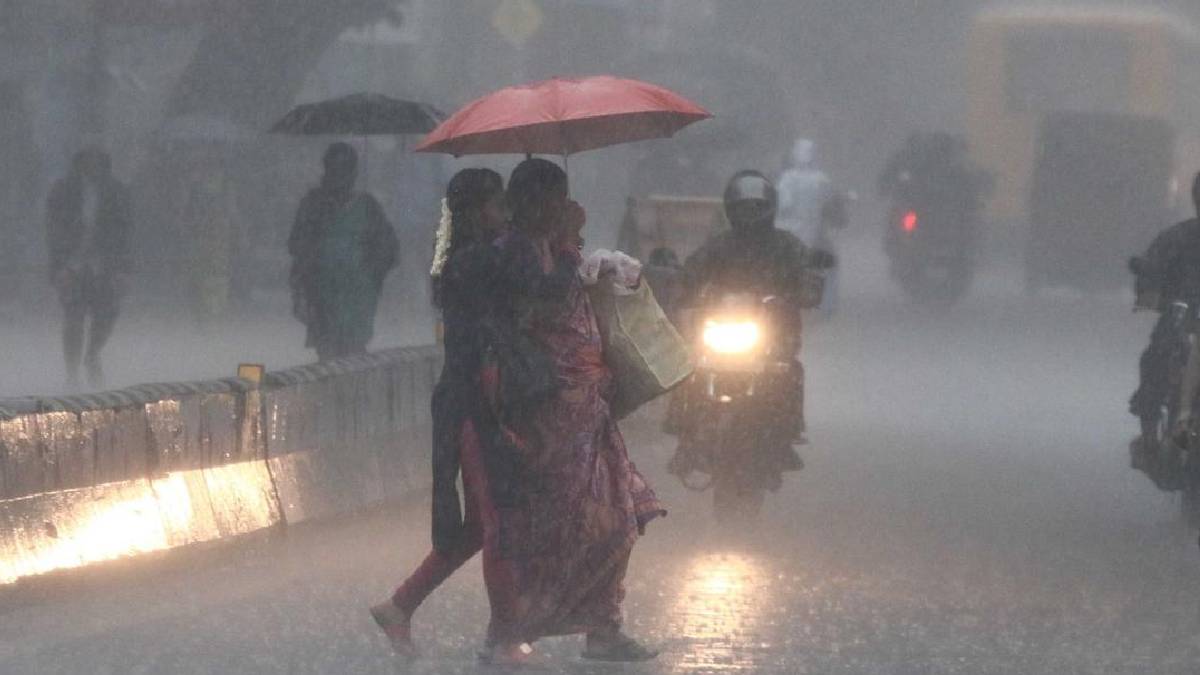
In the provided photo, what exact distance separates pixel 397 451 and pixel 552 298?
4464 millimetres

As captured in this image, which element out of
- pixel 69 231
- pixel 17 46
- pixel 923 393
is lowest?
pixel 923 393

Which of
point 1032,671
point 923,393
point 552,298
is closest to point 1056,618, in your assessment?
point 1032,671

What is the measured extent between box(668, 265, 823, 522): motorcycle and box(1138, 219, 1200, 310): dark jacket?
169 centimetres

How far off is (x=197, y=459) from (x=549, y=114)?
258 centimetres

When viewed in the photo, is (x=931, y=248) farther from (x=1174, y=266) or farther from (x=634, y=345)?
(x=634, y=345)

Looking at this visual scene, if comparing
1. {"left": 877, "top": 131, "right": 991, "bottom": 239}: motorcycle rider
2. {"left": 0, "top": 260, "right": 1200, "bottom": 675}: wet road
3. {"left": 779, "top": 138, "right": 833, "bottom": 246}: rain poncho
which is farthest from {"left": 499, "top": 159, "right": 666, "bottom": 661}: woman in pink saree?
{"left": 877, "top": 131, "right": 991, "bottom": 239}: motorcycle rider

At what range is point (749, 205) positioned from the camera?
1145 cm

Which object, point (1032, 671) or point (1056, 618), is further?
point (1056, 618)

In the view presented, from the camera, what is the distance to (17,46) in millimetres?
28062

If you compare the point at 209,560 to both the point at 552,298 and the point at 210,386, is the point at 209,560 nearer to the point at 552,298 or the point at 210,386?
the point at 210,386

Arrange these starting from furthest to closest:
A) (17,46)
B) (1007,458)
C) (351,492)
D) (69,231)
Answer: (17,46), (69,231), (1007,458), (351,492)

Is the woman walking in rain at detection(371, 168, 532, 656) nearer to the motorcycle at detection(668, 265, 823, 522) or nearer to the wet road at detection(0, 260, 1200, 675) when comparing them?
the wet road at detection(0, 260, 1200, 675)

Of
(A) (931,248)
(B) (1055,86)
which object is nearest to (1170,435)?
(A) (931,248)

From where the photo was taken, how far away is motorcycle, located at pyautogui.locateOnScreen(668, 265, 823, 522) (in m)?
11.2
